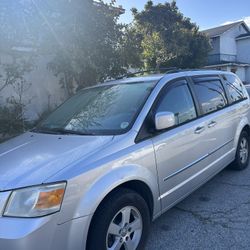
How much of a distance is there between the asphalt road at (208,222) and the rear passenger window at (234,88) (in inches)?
53.8

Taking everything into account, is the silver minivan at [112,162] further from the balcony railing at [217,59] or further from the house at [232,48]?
the balcony railing at [217,59]

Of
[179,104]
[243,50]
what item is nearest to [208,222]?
[179,104]

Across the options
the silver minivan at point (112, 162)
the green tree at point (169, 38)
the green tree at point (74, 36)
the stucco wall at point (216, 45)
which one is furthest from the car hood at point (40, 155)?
the stucco wall at point (216, 45)

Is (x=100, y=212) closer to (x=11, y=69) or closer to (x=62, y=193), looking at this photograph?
(x=62, y=193)

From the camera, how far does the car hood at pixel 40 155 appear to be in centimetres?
262

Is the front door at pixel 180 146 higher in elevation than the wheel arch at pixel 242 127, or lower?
higher

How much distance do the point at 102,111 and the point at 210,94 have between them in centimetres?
178

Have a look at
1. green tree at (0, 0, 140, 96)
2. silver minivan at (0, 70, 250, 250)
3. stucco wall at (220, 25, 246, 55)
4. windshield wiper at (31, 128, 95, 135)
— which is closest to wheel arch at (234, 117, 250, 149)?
silver minivan at (0, 70, 250, 250)

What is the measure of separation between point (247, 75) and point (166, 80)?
130ft

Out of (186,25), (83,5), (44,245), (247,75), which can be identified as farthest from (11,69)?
(247,75)

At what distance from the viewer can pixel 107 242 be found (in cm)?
290

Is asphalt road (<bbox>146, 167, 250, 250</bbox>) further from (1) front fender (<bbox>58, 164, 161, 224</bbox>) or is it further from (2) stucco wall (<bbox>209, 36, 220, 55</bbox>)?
(2) stucco wall (<bbox>209, 36, 220, 55</bbox>)

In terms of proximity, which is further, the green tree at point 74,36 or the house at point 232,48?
the house at point 232,48

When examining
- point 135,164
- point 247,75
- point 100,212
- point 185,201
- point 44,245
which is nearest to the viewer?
point 44,245
